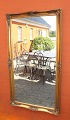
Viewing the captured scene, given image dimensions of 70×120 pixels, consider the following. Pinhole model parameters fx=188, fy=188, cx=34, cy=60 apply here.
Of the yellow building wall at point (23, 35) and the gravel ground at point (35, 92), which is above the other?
the yellow building wall at point (23, 35)

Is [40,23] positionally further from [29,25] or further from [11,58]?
[11,58]

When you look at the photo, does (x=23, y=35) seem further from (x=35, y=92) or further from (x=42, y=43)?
(x=35, y=92)

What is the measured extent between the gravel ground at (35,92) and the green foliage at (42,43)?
0.45 metres

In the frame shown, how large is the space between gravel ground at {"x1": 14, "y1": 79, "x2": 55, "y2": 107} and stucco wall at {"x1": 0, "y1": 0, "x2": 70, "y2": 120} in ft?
0.48

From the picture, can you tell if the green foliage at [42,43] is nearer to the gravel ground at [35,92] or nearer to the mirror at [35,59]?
the mirror at [35,59]

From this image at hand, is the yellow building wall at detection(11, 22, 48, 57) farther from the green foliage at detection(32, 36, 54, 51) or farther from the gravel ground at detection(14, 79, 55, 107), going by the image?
the gravel ground at detection(14, 79, 55, 107)

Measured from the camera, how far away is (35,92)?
2465mm

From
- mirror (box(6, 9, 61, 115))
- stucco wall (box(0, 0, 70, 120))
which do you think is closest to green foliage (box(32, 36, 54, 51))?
mirror (box(6, 9, 61, 115))

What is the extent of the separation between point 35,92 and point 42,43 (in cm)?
66
